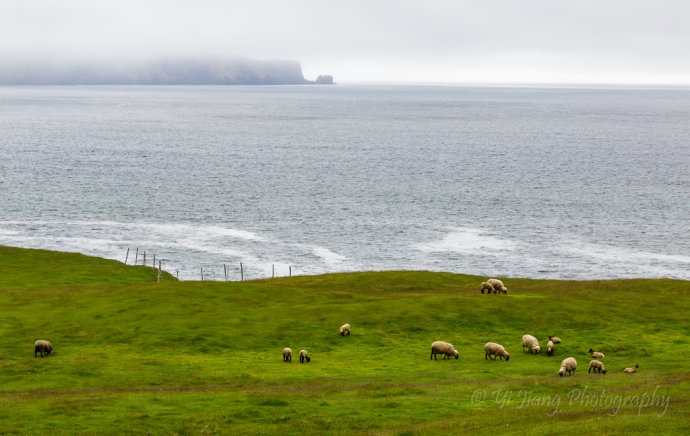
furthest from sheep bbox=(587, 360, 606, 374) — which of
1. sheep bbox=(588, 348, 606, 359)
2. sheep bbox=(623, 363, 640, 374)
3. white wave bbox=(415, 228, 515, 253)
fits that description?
white wave bbox=(415, 228, 515, 253)

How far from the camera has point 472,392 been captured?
4419cm

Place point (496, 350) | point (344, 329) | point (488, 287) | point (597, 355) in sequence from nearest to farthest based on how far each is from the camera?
1. point (496, 350)
2. point (597, 355)
3. point (344, 329)
4. point (488, 287)

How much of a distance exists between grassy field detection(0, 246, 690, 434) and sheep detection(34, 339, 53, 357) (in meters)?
0.72

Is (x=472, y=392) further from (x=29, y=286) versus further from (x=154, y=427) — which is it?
(x=29, y=286)

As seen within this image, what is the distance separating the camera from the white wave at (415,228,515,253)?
A: 134 m

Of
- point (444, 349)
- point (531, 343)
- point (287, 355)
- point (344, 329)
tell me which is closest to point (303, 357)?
point (287, 355)

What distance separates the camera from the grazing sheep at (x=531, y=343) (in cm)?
5669

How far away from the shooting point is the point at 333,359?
5528cm

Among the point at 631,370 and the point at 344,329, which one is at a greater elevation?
the point at 631,370

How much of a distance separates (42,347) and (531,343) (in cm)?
3231

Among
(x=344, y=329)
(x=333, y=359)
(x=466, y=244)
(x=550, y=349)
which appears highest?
(x=550, y=349)

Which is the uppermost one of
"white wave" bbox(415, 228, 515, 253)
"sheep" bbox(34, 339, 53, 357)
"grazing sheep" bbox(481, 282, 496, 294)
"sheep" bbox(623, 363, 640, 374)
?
"sheep" bbox(623, 363, 640, 374)

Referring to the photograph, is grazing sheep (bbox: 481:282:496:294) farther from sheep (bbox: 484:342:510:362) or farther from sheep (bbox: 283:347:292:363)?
sheep (bbox: 283:347:292:363)

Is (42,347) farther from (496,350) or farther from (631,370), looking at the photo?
(631,370)
